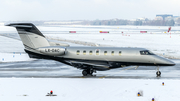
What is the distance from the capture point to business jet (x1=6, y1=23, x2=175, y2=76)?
2661 cm
